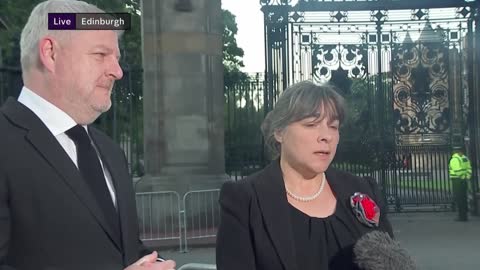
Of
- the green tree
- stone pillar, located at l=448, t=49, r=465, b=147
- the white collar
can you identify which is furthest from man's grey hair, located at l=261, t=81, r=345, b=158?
the green tree

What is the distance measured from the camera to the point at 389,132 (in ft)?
43.5

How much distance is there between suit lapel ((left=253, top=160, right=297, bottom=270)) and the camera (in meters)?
2.64

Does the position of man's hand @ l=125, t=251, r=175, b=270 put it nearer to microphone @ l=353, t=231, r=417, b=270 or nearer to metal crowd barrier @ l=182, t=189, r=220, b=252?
microphone @ l=353, t=231, r=417, b=270

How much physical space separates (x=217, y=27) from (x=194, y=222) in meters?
3.29

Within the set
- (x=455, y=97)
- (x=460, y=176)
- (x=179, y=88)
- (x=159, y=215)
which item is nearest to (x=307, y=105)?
(x=159, y=215)

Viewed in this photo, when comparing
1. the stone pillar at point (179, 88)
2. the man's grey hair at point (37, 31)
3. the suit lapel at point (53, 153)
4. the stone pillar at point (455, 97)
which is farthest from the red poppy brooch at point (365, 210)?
the stone pillar at point (455, 97)

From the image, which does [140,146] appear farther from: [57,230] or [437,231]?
[57,230]

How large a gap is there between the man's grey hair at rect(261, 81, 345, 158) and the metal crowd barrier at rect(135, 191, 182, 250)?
781 cm

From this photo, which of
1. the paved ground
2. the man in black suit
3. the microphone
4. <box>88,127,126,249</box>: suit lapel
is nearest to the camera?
the man in black suit

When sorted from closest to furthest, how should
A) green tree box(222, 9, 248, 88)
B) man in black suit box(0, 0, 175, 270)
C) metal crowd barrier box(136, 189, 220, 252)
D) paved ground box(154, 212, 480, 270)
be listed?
1. man in black suit box(0, 0, 175, 270)
2. paved ground box(154, 212, 480, 270)
3. metal crowd barrier box(136, 189, 220, 252)
4. green tree box(222, 9, 248, 88)

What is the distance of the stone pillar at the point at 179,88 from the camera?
36.2 feet

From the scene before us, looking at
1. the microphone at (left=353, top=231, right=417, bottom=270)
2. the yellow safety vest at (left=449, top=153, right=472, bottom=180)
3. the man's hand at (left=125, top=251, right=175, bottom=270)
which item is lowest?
the yellow safety vest at (left=449, top=153, right=472, bottom=180)

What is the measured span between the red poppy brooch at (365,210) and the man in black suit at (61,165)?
36.8 inches

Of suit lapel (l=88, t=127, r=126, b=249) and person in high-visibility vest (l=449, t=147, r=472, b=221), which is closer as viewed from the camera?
suit lapel (l=88, t=127, r=126, b=249)
